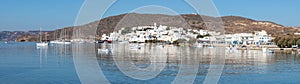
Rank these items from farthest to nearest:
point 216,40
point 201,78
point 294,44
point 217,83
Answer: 1. point 216,40
2. point 294,44
3. point 201,78
4. point 217,83

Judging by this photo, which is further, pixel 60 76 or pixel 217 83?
pixel 60 76

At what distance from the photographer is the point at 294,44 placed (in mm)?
48094

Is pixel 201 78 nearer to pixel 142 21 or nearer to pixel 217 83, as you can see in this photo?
pixel 217 83

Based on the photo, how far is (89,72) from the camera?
56.2ft

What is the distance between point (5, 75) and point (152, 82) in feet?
19.0

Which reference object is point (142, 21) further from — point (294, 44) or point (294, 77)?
point (294, 77)

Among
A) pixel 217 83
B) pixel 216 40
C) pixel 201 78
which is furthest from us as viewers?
pixel 216 40

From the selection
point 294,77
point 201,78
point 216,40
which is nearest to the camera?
point 201,78

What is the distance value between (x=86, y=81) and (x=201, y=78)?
4115mm

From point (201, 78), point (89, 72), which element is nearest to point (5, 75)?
point (89, 72)

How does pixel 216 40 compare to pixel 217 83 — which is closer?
pixel 217 83

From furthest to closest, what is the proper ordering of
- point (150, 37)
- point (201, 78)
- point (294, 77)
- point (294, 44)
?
point (150, 37) < point (294, 44) < point (294, 77) < point (201, 78)

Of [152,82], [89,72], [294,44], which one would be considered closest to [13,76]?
[89,72]

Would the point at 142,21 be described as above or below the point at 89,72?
above
